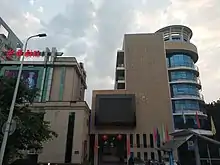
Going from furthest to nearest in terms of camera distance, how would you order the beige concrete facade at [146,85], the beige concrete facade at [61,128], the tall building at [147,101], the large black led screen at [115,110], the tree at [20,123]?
the beige concrete facade at [146,85], the tall building at [147,101], the large black led screen at [115,110], the beige concrete facade at [61,128], the tree at [20,123]

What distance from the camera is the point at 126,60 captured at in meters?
34.1

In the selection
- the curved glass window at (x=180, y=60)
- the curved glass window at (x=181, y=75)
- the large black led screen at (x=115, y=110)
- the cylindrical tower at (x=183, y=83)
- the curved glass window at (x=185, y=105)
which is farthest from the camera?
the curved glass window at (x=180, y=60)

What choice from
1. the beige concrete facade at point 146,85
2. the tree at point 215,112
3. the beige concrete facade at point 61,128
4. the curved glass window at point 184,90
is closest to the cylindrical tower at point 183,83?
the curved glass window at point 184,90

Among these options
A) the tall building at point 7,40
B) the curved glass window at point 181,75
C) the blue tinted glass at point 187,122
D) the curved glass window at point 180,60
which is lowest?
the blue tinted glass at point 187,122

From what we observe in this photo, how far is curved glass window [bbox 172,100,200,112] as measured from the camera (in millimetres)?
A: 32188

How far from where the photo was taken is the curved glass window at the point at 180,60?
3538cm

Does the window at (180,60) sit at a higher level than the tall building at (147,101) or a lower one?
higher

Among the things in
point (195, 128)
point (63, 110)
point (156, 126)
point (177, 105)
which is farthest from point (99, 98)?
point (195, 128)

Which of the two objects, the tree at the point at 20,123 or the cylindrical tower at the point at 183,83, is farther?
the cylindrical tower at the point at 183,83

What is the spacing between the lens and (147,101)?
31.2 m

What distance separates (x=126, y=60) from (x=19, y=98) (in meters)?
20.3

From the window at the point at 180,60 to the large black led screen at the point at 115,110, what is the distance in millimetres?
10009

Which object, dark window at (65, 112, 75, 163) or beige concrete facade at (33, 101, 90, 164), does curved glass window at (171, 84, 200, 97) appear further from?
dark window at (65, 112, 75, 163)

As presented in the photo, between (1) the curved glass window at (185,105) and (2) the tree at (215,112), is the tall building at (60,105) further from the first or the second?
(2) the tree at (215,112)
